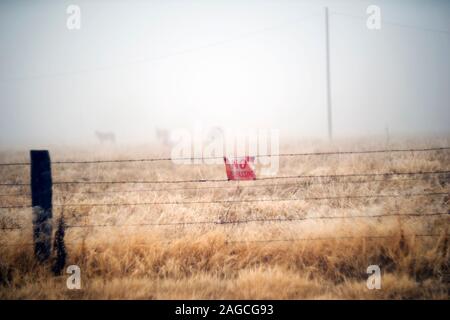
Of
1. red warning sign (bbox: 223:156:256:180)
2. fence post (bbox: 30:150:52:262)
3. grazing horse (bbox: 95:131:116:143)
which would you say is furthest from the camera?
grazing horse (bbox: 95:131:116:143)

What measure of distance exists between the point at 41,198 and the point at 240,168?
2.62m

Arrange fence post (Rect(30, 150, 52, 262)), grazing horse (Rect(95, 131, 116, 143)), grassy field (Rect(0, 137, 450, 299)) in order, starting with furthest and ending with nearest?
grazing horse (Rect(95, 131, 116, 143)) < fence post (Rect(30, 150, 52, 262)) < grassy field (Rect(0, 137, 450, 299))

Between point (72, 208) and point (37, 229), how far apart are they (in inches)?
92.5

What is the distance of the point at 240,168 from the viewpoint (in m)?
4.07

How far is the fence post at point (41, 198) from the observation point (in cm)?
330

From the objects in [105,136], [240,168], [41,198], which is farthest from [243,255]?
[105,136]

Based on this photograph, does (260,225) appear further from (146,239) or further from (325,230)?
(146,239)

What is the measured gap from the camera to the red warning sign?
4.01 m

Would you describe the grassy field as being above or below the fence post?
below

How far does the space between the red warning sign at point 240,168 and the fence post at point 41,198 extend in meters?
2.34

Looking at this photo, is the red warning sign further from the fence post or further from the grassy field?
the fence post

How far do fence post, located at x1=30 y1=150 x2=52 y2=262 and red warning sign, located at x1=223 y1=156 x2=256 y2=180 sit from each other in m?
2.34

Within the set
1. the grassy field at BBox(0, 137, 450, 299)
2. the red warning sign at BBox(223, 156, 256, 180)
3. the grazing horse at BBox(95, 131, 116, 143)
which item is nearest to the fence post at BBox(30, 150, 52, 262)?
the grassy field at BBox(0, 137, 450, 299)
